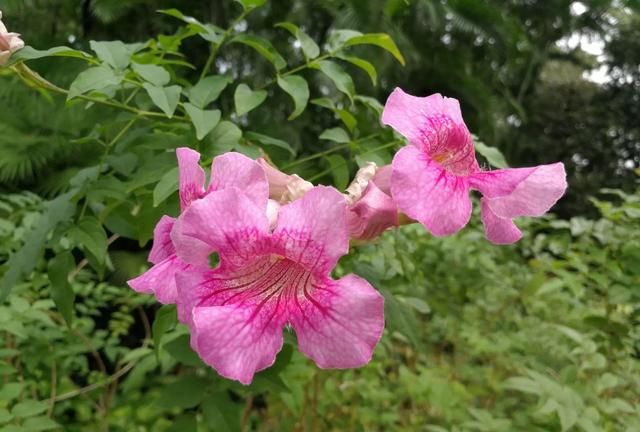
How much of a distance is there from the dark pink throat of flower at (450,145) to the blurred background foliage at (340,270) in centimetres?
33

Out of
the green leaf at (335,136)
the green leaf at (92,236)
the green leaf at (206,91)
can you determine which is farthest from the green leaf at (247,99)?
the green leaf at (92,236)

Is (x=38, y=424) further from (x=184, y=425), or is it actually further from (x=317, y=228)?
(x=317, y=228)

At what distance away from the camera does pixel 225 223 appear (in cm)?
43

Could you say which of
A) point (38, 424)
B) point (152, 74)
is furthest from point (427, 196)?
point (38, 424)

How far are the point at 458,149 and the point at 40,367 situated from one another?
1.40 metres

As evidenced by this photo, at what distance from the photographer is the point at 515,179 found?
46 cm

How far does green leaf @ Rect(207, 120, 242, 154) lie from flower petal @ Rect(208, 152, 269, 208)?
0.30 metres

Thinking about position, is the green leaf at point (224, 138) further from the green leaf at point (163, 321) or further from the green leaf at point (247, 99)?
the green leaf at point (163, 321)

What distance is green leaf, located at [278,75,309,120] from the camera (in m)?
0.83

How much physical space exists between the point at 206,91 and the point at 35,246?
14.3 inches

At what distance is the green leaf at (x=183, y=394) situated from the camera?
3.09 ft

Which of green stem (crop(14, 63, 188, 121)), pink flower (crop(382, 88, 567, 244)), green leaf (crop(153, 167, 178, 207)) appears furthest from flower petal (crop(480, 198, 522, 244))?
green stem (crop(14, 63, 188, 121))

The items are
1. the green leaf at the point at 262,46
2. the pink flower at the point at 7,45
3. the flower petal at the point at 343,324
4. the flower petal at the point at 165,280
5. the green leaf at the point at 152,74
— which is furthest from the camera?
the green leaf at the point at 262,46

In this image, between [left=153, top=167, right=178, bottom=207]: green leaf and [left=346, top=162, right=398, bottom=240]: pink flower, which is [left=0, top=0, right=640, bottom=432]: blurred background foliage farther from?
[left=346, top=162, right=398, bottom=240]: pink flower
